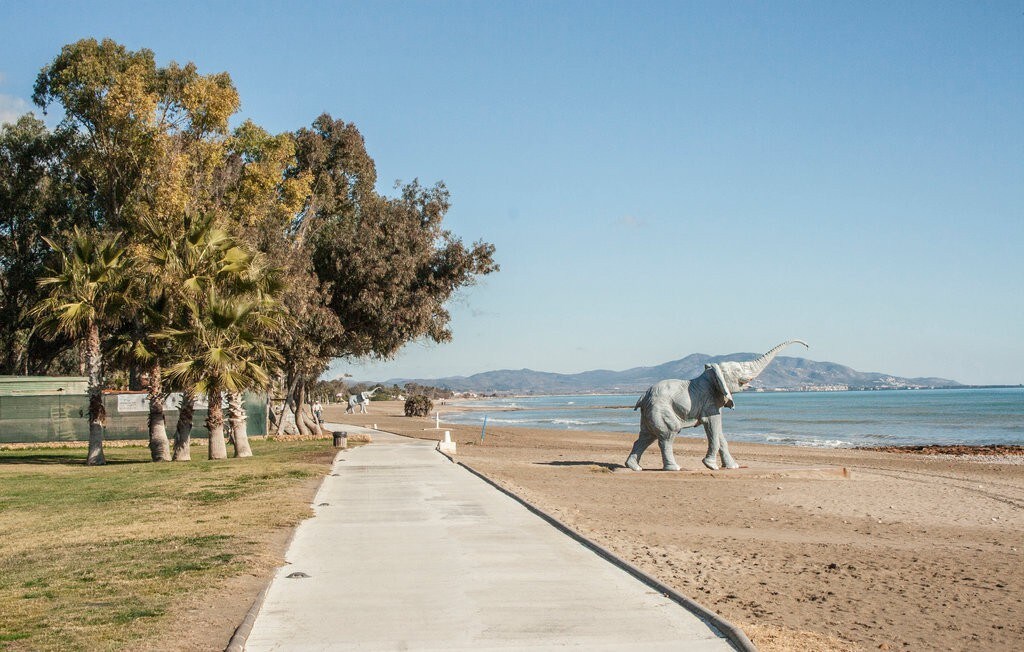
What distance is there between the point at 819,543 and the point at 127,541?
8.76 metres

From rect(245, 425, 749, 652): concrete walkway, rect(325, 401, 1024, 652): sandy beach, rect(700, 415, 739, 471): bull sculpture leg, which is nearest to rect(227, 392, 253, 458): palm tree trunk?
rect(325, 401, 1024, 652): sandy beach

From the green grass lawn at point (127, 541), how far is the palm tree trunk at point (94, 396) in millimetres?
1815

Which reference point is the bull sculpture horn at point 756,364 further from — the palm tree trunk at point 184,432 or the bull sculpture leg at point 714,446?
the palm tree trunk at point 184,432

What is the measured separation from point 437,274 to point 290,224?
5521 mm

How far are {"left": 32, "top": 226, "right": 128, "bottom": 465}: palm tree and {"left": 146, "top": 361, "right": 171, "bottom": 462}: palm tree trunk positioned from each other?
1.29 meters

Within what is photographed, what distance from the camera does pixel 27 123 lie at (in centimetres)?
3978

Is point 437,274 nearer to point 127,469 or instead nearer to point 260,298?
point 260,298

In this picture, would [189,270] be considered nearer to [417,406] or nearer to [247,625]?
[247,625]

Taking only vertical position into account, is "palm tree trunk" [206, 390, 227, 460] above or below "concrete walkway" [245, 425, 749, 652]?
above

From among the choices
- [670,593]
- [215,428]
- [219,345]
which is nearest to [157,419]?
[215,428]

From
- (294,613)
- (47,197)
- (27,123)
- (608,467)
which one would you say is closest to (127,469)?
(608,467)

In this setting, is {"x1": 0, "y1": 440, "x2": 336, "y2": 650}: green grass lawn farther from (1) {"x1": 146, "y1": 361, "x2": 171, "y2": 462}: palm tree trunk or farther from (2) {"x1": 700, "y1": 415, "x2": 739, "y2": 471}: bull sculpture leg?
(2) {"x1": 700, "y1": 415, "x2": 739, "y2": 471}: bull sculpture leg

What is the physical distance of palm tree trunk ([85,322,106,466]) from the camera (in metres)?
25.1

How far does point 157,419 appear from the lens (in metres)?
26.4
